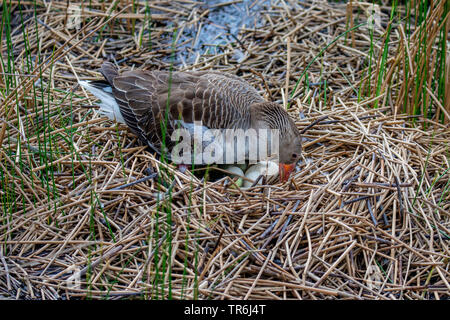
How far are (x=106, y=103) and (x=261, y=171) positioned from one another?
5.38 ft

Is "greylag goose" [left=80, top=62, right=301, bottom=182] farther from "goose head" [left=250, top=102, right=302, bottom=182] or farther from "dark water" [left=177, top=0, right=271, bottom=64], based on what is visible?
"dark water" [left=177, top=0, right=271, bottom=64]

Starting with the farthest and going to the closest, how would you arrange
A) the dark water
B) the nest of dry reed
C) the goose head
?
the dark water
the goose head
the nest of dry reed

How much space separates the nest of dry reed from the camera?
3672 mm

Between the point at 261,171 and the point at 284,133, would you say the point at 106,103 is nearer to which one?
the point at 261,171

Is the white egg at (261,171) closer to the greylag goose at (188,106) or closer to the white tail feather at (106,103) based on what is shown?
the greylag goose at (188,106)

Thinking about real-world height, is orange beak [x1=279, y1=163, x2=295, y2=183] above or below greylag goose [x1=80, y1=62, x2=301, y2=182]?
below

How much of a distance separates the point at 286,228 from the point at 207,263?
692 millimetres

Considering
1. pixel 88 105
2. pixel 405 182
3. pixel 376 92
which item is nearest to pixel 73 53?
pixel 88 105

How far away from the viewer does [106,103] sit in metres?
5.10

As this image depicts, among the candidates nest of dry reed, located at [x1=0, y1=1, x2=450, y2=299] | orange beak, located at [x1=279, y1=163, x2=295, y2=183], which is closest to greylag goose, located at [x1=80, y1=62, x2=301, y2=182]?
orange beak, located at [x1=279, y1=163, x2=295, y2=183]

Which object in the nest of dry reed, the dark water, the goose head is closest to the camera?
the nest of dry reed

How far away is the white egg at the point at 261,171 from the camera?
4700 millimetres

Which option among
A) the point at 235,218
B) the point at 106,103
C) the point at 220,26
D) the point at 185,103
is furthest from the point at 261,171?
the point at 220,26
